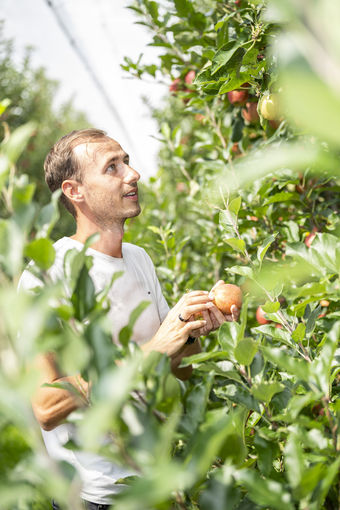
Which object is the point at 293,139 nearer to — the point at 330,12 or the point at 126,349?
the point at 126,349

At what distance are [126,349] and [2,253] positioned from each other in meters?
0.20

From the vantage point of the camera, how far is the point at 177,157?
2168 mm

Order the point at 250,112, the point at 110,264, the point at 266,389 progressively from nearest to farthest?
the point at 266,389 < the point at 110,264 < the point at 250,112

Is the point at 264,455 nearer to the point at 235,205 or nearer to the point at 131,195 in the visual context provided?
the point at 235,205

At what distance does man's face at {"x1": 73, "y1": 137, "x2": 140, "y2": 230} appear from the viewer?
1321 millimetres

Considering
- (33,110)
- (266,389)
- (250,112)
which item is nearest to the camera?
(266,389)

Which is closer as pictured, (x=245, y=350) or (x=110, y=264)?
(x=245, y=350)

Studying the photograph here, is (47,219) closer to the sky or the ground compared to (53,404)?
closer to the sky

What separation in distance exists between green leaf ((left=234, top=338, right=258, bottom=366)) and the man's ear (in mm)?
788

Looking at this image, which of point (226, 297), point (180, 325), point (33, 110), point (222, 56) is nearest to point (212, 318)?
point (226, 297)

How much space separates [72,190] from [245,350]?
32.8 inches

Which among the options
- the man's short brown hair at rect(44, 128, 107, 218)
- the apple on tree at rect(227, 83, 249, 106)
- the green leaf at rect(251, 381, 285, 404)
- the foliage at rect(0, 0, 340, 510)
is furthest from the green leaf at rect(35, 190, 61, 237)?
the apple on tree at rect(227, 83, 249, 106)

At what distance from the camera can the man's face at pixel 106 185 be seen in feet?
4.33

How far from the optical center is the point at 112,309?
122 centimetres
